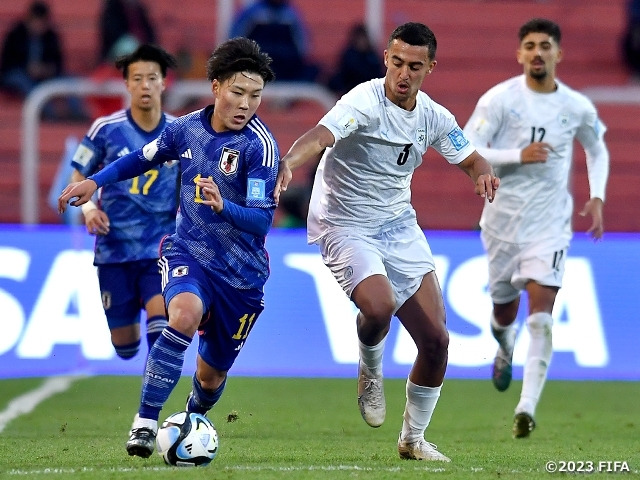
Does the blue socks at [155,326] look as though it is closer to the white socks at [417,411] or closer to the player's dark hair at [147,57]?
the player's dark hair at [147,57]

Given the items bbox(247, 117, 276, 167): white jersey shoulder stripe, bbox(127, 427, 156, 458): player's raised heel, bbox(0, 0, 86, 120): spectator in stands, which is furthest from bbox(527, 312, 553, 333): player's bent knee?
bbox(0, 0, 86, 120): spectator in stands

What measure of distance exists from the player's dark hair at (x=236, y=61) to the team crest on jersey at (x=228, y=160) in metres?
0.37

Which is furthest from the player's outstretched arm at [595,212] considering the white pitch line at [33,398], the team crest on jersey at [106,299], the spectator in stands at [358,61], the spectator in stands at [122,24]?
the spectator in stands at [122,24]

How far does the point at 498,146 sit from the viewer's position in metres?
8.63

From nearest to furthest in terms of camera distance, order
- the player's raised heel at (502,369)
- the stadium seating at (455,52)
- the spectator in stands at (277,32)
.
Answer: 1. the player's raised heel at (502,369)
2. the spectator in stands at (277,32)
3. the stadium seating at (455,52)

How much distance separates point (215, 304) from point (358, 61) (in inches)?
349

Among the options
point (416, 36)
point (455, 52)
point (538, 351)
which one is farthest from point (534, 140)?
point (455, 52)

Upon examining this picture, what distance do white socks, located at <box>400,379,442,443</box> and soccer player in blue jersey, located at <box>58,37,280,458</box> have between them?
96 centimetres

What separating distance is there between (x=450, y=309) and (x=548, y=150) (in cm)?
254

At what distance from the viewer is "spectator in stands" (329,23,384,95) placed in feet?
48.3

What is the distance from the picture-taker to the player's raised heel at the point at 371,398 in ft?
23.2

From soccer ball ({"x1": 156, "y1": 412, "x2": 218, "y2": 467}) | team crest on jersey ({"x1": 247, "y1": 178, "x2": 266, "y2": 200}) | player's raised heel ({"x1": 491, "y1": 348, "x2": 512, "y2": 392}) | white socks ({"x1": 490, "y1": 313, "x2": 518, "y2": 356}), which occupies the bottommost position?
player's raised heel ({"x1": 491, "y1": 348, "x2": 512, "y2": 392})

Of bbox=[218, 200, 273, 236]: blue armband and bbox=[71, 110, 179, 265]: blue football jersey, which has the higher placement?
bbox=[218, 200, 273, 236]: blue armband

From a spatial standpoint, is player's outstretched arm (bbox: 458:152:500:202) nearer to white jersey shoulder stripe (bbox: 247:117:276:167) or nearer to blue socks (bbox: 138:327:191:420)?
white jersey shoulder stripe (bbox: 247:117:276:167)
